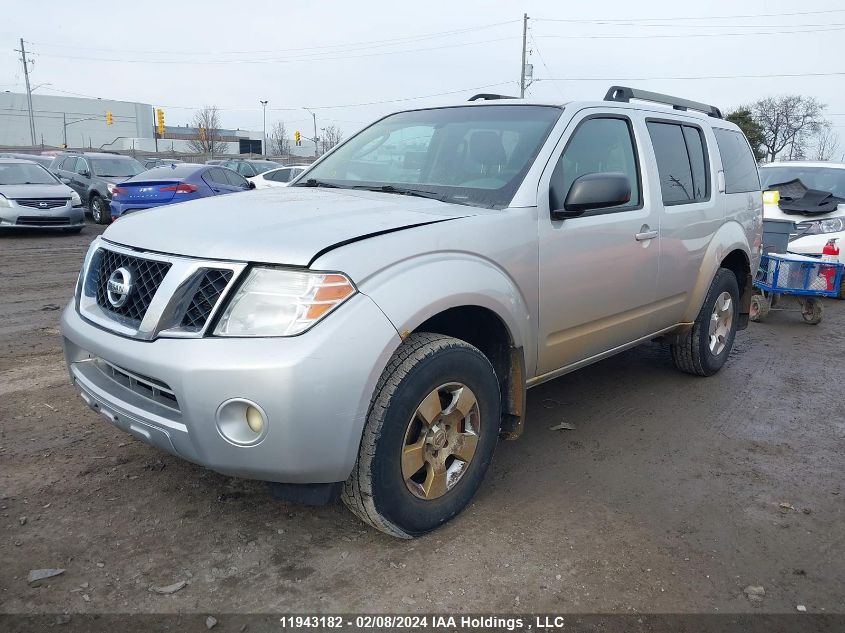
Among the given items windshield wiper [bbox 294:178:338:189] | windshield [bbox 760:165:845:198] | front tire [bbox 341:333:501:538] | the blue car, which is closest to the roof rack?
windshield wiper [bbox 294:178:338:189]

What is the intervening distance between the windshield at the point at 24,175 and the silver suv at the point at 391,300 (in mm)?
12204

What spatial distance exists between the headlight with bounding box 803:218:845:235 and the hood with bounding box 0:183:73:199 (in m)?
13.1

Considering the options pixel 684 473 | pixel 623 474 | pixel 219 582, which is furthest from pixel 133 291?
pixel 684 473

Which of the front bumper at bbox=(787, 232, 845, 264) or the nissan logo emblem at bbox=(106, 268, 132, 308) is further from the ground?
the nissan logo emblem at bbox=(106, 268, 132, 308)

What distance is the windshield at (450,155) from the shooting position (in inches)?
133

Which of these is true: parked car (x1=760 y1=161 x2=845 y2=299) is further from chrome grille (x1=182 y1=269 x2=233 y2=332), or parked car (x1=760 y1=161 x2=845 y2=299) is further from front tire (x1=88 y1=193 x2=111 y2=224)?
front tire (x1=88 y1=193 x2=111 y2=224)

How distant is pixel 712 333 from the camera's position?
520 cm

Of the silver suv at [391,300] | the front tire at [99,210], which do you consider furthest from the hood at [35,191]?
the silver suv at [391,300]

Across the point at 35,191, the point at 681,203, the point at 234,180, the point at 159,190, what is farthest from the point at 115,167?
the point at 681,203

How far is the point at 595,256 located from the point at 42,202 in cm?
1287

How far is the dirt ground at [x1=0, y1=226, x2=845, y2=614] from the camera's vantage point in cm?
255

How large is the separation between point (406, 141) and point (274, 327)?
1958 mm

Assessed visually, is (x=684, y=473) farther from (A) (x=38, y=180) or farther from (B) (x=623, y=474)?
(A) (x=38, y=180)

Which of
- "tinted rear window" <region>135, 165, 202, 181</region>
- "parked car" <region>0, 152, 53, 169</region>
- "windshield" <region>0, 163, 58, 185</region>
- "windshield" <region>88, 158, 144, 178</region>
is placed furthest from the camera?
"parked car" <region>0, 152, 53, 169</region>
